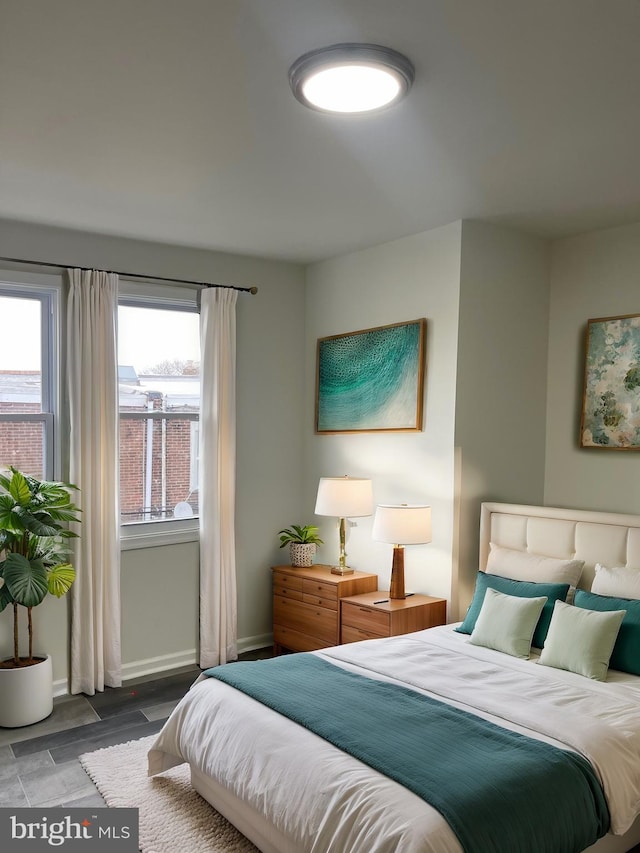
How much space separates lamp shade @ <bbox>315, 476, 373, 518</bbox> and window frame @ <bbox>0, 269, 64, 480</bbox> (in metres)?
1.62

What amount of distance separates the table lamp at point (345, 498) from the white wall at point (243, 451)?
0.78 metres

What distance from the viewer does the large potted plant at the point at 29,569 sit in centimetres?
380

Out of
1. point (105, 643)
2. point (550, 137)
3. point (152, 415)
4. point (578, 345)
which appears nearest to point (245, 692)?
point (105, 643)

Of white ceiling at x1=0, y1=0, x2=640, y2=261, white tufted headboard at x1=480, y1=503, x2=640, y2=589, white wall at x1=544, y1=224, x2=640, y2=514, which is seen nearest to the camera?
white ceiling at x1=0, y1=0, x2=640, y2=261

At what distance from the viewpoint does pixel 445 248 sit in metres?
4.23

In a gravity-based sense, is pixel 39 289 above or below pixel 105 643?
above

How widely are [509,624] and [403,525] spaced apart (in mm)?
847

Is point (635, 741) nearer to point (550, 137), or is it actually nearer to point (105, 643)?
point (550, 137)

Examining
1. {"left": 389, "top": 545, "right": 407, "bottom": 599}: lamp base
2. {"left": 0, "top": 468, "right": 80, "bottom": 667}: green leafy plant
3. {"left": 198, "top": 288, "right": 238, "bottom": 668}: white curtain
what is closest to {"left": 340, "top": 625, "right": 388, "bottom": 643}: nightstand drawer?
{"left": 389, "top": 545, "right": 407, "bottom": 599}: lamp base

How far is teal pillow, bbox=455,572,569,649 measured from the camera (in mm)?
3459

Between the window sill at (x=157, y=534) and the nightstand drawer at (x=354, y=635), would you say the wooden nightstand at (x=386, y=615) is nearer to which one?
the nightstand drawer at (x=354, y=635)

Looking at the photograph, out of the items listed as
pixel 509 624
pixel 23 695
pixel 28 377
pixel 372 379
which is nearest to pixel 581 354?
pixel 372 379

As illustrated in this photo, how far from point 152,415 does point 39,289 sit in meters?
1.05

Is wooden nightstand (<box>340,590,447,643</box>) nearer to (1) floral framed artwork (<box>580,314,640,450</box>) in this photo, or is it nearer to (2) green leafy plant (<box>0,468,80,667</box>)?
(1) floral framed artwork (<box>580,314,640,450</box>)
